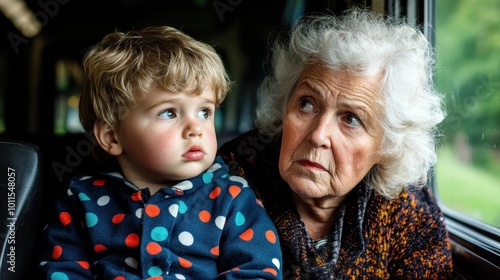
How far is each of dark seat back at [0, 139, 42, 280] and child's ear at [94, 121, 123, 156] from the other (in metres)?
0.17

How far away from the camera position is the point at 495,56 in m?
1.57

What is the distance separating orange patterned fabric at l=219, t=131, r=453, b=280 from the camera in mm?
1546

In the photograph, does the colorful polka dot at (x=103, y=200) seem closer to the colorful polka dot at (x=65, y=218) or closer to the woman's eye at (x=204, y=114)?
the colorful polka dot at (x=65, y=218)

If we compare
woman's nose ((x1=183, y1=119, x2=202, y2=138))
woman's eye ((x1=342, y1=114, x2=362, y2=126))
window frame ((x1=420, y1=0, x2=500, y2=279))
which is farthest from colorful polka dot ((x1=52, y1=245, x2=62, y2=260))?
window frame ((x1=420, y1=0, x2=500, y2=279))

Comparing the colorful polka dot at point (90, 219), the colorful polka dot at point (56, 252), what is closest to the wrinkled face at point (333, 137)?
the colorful polka dot at point (90, 219)

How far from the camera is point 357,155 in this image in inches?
59.1

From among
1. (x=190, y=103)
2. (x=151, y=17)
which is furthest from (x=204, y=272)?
(x=151, y=17)

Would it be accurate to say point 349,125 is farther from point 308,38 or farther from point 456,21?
point 456,21

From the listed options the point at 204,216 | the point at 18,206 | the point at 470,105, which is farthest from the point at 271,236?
the point at 470,105

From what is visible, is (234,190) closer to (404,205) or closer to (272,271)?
(272,271)

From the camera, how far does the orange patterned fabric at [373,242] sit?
1546mm

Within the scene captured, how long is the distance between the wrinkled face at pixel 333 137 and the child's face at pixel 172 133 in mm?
278

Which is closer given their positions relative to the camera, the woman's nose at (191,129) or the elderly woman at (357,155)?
the woman's nose at (191,129)

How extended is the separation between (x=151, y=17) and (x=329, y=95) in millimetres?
5743
